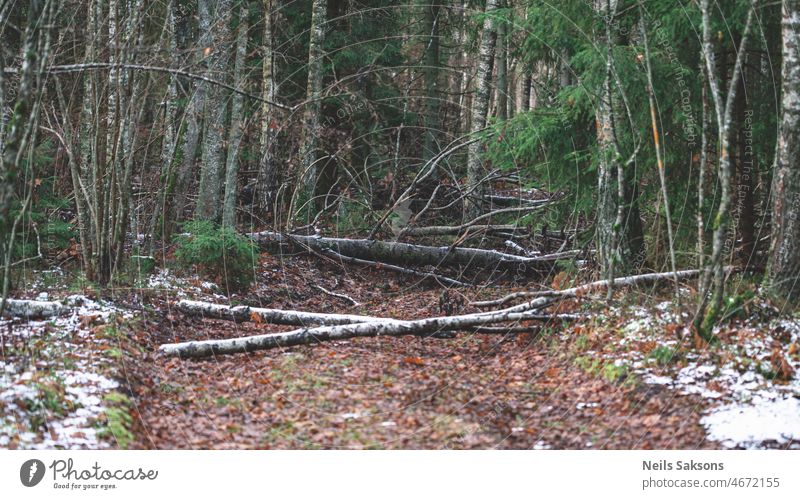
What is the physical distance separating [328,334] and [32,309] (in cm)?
291

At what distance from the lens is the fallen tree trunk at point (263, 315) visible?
7.71 meters

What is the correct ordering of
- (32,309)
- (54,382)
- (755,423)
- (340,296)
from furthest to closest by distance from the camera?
(340,296) < (32,309) < (54,382) < (755,423)

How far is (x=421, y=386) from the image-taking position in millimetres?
6039

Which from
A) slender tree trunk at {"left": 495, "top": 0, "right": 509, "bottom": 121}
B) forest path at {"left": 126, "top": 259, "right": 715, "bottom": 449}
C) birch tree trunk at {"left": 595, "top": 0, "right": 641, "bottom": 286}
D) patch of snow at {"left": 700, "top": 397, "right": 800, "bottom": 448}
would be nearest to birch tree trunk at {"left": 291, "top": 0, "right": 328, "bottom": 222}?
slender tree trunk at {"left": 495, "top": 0, "right": 509, "bottom": 121}

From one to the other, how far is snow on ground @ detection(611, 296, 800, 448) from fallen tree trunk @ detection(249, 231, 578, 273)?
5.20 m

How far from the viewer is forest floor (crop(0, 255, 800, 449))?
4.82m

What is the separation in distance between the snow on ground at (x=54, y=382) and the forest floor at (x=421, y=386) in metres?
0.01

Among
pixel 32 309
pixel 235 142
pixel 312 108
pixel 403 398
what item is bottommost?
pixel 403 398

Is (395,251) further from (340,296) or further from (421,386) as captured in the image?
(421,386)

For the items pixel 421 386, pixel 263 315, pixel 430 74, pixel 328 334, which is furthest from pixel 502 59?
pixel 421 386

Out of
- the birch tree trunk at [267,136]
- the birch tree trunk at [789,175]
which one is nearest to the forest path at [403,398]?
the birch tree trunk at [789,175]

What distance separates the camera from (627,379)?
561cm

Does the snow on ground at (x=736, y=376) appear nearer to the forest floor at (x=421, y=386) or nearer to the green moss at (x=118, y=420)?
the forest floor at (x=421, y=386)

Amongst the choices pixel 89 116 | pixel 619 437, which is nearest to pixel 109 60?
pixel 89 116
